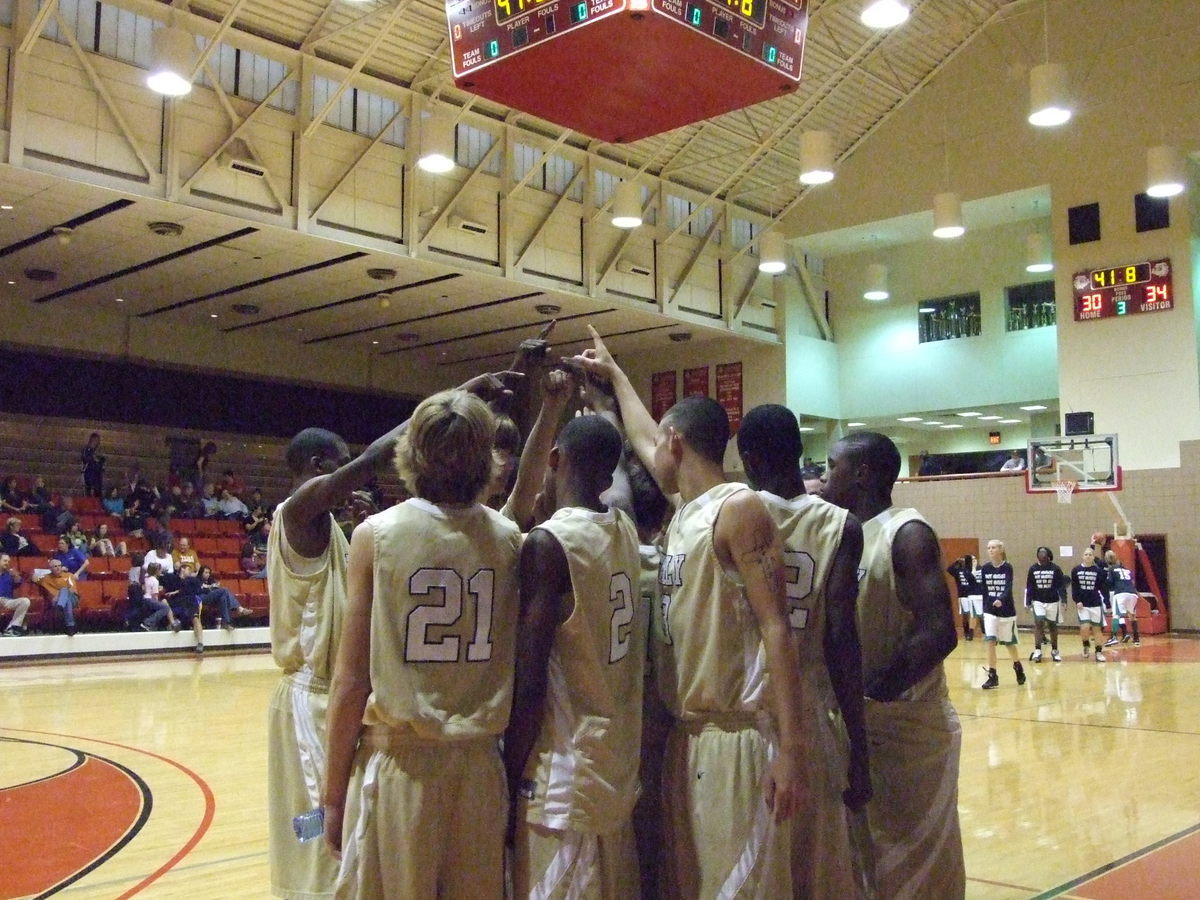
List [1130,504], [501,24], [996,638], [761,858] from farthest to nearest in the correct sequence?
[1130,504] < [996,638] < [501,24] < [761,858]

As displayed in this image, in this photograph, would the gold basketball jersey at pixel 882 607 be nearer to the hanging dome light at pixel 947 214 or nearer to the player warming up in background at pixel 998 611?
the player warming up in background at pixel 998 611

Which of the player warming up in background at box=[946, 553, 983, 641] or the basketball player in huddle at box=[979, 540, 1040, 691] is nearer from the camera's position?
the basketball player in huddle at box=[979, 540, 1040, 691]

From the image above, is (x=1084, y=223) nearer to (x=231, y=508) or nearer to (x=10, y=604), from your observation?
(x=231, y=508)

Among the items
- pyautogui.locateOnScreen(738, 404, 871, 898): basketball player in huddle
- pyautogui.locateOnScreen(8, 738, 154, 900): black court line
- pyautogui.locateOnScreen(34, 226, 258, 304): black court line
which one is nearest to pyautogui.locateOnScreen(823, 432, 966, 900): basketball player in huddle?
pyautogui.locateOnScreen(738, 404, 871, 898): basketball player in huddle

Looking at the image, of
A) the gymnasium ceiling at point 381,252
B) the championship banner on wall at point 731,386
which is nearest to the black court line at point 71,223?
the gymnasium ceiling at point 381,252

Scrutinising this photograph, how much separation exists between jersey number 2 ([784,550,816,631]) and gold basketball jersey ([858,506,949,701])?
1.49 ft

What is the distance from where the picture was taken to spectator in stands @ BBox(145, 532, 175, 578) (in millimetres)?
16156

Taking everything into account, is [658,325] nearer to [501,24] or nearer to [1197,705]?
[1197,705]

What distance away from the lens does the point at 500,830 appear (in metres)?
2.53

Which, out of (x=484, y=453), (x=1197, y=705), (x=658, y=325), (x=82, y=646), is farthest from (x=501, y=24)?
(x=658, y=325)

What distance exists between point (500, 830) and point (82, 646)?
14.0 metres

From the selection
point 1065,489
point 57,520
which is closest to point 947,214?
point 1065,489

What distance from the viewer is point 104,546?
53.8 ft

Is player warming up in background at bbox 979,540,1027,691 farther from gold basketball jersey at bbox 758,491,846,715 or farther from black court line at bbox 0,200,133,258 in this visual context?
black court line at bbox 0,200,133,258
